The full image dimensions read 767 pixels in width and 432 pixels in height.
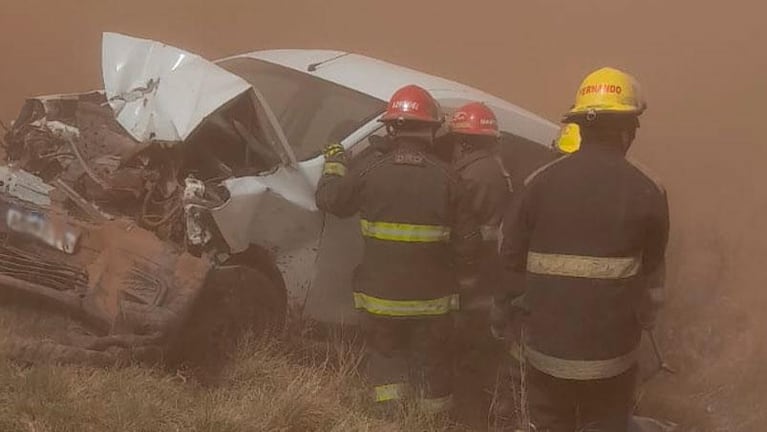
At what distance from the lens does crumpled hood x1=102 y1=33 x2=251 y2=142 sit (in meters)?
4.65

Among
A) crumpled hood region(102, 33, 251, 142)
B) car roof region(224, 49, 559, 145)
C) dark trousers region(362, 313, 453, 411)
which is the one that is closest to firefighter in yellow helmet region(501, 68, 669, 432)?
dark trousers region(362, 313, 453, 411)

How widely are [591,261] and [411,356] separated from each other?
1.34 metres

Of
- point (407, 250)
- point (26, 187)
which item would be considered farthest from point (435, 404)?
point (26, 187)

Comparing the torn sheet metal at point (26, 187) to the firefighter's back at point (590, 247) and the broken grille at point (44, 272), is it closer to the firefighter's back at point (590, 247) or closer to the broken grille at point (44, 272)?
the broken grille at point (44, 272)

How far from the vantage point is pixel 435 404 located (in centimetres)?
457

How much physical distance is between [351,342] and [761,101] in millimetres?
9631

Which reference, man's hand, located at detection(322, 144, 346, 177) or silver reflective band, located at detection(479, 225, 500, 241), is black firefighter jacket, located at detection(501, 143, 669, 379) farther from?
man's hand, located at detection(322, 144, 346, 177)

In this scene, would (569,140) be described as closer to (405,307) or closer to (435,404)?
(405,307)

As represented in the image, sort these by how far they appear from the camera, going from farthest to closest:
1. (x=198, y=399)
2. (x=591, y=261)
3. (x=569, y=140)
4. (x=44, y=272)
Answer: (x=569, y=140)
(x=44, y=272)
(x=198, y=399)
(x=591, y=261)

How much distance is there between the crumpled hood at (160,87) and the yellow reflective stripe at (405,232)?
961 mm

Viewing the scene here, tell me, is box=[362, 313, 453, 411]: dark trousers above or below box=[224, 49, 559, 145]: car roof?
below

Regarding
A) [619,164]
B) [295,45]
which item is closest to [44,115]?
[619,164]

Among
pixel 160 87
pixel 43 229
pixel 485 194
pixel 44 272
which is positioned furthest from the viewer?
pixel 160 87

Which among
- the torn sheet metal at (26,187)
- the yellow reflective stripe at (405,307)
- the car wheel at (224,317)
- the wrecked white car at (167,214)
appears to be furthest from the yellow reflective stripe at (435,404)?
the torn sheet metal at (26,187)
